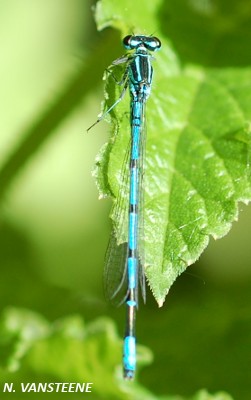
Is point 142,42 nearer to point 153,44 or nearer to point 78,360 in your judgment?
point 153,44

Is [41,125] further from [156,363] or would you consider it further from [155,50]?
[156,363]

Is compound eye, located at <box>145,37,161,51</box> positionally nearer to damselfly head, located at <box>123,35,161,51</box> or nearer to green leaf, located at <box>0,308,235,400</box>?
damselfly head, located at <box>123,35,161,51</box>

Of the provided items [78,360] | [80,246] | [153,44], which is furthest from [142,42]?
[80,246]

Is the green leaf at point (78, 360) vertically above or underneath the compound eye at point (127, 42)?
underneath

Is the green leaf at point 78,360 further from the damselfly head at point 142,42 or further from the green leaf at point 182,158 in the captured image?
the damselfly head at point 142,42

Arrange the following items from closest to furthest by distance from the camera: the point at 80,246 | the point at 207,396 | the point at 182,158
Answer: the point at 182,158 → the point at 207,396 → the point at 80,246

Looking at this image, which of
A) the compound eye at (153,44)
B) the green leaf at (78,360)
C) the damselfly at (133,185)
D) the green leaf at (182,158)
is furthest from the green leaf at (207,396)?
the compound eye at (153,44)
